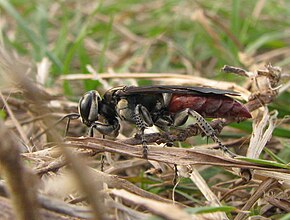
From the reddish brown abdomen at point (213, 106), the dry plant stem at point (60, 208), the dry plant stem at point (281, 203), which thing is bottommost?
the dry plant stem at point (60, 208)

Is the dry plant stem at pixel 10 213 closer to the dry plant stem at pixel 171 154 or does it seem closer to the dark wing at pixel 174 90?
the dry plant stem at pixel 171 154

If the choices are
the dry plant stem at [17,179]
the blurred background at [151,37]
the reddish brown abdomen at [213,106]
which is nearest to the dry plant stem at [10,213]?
the dry plant stem at [17,179]

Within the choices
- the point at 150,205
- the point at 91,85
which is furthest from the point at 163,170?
the point at 91,85

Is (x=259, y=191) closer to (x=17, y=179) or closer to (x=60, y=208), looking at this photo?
(x=60, y=208)

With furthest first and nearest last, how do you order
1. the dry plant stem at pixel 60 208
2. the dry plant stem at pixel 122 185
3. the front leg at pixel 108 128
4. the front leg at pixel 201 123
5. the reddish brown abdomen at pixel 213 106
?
the front leg at pixel 108 128 → the reddish brown abdomen at pixel 213 106 → the front leg at pixel 201 123 → the dry plant stem at pixel 122 185 → the dry plant stem at pixel 60 208

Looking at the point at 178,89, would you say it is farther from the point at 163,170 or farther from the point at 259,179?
the point at 259,179

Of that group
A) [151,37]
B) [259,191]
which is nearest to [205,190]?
[259,191]

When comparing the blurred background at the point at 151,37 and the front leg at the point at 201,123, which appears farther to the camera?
the blurred background at the point at 151,37

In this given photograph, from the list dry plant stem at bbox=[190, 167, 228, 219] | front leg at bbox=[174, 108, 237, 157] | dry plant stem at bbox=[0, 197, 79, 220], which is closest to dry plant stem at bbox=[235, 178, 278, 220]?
dry plant stem at bbox=[190, 167, 228, 219]
